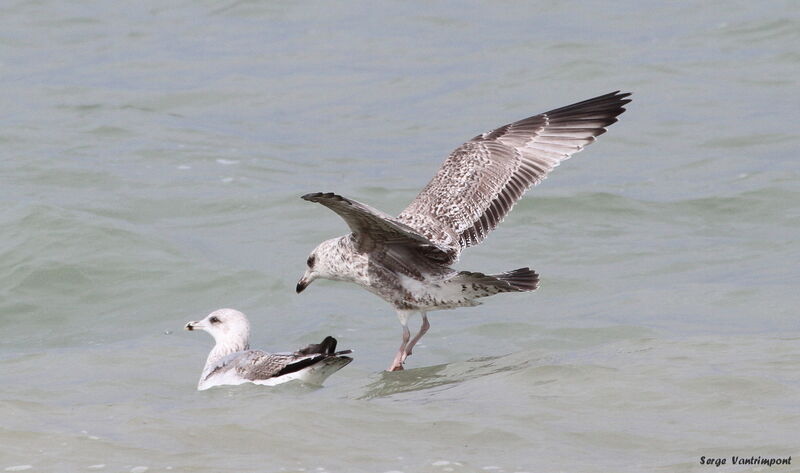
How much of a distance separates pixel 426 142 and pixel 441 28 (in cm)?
565

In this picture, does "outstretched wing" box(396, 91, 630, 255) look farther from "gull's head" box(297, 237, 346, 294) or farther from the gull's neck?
the gull's neck

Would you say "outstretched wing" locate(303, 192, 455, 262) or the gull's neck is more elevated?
"outstretched wing" locate(303, 192, 455, 262)

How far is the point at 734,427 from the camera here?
22.2 ft

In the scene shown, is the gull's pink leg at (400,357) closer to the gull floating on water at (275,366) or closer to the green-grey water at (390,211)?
the green-grey water at (390,211)

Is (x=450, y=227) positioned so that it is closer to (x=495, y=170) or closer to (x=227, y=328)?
(x=495, y=170)

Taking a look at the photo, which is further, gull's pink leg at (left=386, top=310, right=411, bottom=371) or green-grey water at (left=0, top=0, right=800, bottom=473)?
gull's pink leg at (left=386, top=310, right=411, bottom=371)

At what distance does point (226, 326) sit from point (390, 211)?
13.9 feet

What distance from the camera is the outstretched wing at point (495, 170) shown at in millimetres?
9188

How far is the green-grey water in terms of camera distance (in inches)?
271

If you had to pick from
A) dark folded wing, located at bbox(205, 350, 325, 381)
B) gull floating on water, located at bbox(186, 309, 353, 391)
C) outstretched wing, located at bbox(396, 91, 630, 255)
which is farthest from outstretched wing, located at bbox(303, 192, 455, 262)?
dark folded wing, located at bbox(205, 350, 325, 381)

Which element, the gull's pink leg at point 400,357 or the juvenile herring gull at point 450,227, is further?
the gull's pink leg at point 400,357

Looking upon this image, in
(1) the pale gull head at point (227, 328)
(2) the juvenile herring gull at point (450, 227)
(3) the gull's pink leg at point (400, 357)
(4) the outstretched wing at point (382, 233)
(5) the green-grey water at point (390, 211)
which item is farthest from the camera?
(1) the pale gull head at point (227, 328)

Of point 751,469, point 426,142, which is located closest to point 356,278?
point 751,469

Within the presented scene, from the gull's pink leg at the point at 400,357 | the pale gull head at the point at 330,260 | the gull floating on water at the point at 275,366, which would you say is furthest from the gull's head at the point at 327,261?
the gull floating on water at the point at 275,366
